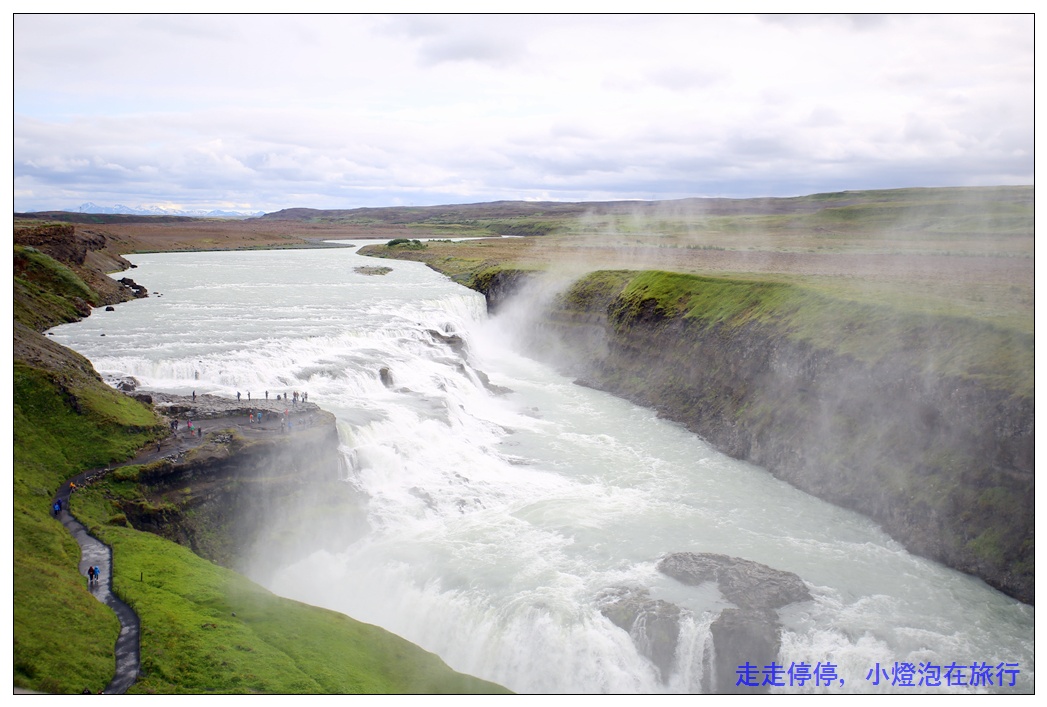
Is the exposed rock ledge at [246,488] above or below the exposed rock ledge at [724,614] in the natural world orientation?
above

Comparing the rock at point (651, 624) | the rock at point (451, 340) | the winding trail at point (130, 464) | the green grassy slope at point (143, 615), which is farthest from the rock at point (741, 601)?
the rock at point (451, 340)

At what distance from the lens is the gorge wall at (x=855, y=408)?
2441 cm

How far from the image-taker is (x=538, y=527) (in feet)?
88.9

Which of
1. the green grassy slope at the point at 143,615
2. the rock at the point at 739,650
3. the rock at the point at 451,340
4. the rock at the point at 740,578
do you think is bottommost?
the rock at the point at 739,650

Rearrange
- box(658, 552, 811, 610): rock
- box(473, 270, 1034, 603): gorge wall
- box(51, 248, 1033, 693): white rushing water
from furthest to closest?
box(473, 270, 1034, 603): gorge wall
box(658, 552, 811, 610): rock
box(51, 248, 1033, 693): white rushing water

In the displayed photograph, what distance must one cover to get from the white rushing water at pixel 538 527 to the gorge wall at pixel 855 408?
126 cm

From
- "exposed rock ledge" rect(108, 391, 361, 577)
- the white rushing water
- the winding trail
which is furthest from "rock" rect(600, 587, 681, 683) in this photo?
the winding trail

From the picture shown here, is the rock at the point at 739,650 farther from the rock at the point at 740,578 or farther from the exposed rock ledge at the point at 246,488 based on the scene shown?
the exposed rock ledge at the point at 246,488

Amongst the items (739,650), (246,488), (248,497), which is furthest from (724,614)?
(246,488)

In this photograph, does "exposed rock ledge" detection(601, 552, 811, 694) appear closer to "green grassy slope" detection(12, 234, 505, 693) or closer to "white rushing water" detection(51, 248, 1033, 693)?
"white rushing water" detection(51, 248, 1033, 693)

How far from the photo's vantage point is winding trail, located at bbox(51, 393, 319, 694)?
608 inches

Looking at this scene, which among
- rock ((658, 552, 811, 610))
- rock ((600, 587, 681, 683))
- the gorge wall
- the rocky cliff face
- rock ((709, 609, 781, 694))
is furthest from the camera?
the gorge wall

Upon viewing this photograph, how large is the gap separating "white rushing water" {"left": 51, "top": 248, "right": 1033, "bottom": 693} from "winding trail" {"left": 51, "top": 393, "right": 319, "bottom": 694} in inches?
137
